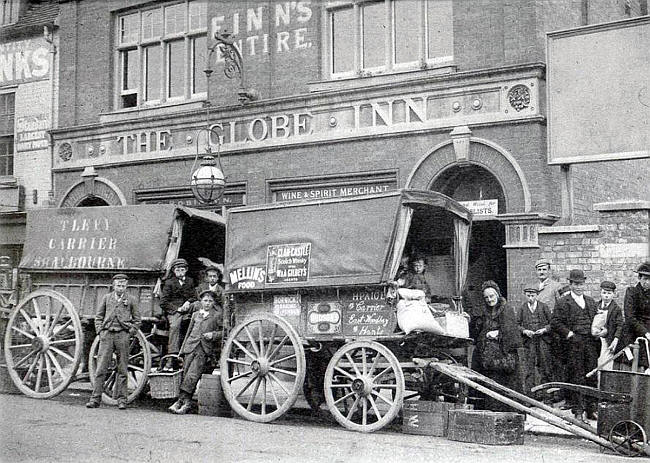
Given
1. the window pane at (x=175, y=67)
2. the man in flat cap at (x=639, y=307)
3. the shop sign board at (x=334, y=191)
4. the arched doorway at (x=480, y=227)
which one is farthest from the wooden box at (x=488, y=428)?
the window pane at (x=175, y=67)

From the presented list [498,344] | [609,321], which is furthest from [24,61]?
[609,321]

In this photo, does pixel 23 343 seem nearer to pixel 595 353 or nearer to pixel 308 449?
pixel 308 449

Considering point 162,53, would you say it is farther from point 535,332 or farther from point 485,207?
point 535,332

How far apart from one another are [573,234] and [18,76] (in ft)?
41.5

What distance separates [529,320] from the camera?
10625 millimetres

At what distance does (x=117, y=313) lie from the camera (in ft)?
34.4

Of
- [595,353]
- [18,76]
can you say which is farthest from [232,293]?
[18,76]

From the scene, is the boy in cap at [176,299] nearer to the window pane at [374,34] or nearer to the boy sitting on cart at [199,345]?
the boy sitting on cart at [199,345]

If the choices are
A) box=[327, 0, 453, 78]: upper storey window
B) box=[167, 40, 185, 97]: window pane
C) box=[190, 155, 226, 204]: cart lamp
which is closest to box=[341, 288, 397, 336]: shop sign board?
box=[190, 155, 226, 204]: cart lamp

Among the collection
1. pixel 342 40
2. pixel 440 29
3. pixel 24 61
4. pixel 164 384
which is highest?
pixel 24 61

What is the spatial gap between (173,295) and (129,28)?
27.3ft

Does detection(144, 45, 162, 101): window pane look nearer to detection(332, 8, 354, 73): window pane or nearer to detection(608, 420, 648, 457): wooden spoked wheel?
detection(332, 8, 354, 73): window pane

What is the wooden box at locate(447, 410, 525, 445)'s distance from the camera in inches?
320

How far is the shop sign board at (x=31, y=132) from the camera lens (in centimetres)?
1822
